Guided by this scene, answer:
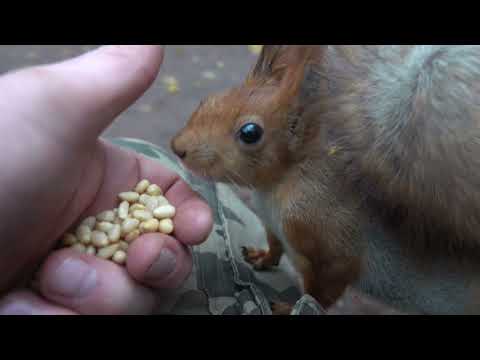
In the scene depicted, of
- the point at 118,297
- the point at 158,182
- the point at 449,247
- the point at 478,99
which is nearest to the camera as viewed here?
the point at 478,99

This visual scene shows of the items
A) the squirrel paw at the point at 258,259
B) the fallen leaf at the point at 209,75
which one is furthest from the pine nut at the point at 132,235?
the fallen leaf at the point at 209,75

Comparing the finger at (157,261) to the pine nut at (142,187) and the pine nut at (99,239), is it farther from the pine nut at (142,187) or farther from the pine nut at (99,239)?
the pine nut at (142,187)

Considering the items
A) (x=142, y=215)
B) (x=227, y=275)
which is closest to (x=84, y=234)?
(x=142, y=215)

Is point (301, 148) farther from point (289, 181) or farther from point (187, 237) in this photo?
point (187, 237)

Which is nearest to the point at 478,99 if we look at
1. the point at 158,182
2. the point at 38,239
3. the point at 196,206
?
the point at 196,206

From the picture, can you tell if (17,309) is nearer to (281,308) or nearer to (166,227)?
(166,227)
